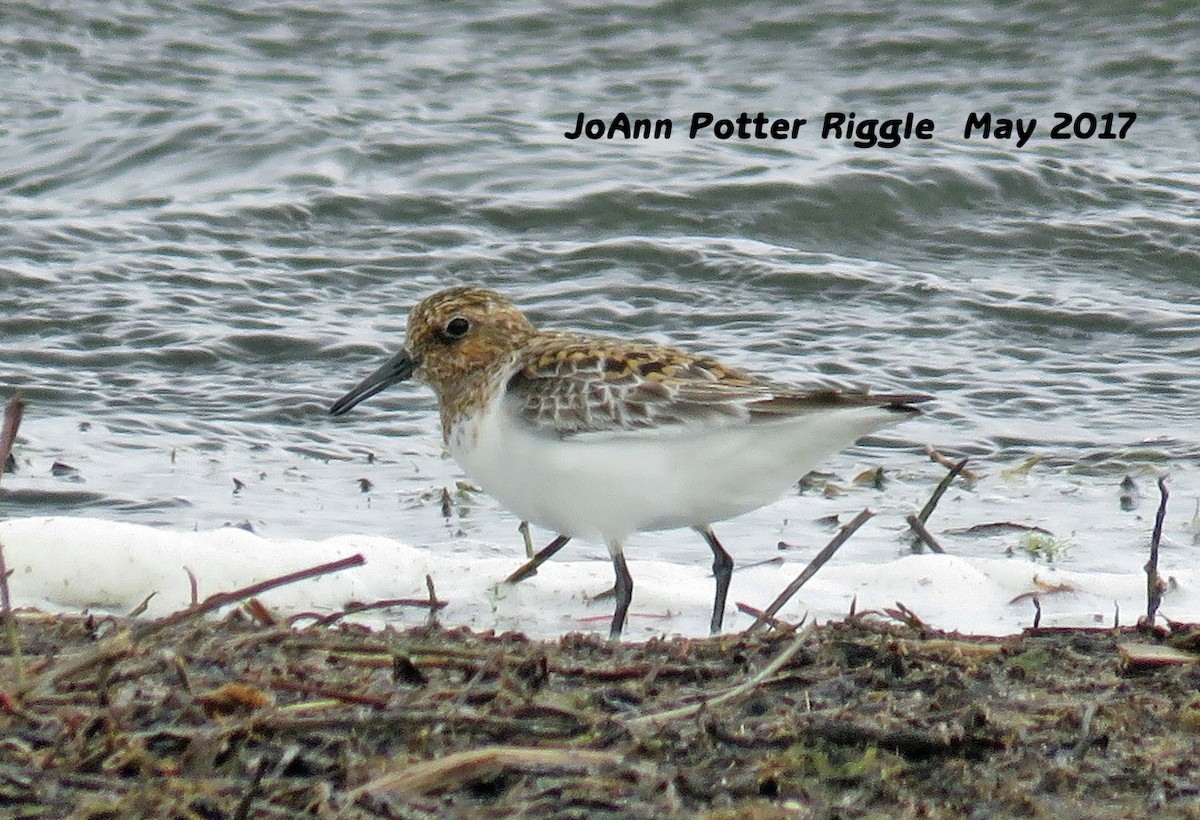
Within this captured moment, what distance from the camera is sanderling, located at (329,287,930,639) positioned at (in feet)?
15.7

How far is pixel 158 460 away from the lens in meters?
6.90

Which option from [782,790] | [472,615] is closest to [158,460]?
[472,615]

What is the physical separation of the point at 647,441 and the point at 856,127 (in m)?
7.11

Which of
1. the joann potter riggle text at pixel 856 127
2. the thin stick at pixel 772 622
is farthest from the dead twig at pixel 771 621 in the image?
the joann potter riggle text at pixel 856 127

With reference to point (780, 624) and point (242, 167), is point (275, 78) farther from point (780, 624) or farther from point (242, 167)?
point (780, 624)

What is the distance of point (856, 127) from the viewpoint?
11.6 meters

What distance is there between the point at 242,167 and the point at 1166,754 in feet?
27.5

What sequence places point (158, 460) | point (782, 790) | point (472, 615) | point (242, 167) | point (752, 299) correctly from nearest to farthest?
point (782, 790) → point (472, 615) → point (158, 460) → point (752, 299) → point (242, 167)

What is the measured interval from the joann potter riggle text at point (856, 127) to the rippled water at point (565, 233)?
0.39 ft

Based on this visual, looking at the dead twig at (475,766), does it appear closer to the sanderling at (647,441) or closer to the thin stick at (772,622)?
the thin stick at (772,622)

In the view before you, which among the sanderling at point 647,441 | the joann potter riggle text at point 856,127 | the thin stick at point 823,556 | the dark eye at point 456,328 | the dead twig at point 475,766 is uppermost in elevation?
the joann potter riggle text at point 856,127

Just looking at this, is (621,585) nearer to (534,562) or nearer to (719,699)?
(534,562)

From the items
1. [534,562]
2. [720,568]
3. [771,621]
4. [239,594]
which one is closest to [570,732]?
[239,594]

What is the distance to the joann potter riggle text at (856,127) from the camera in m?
11.4
